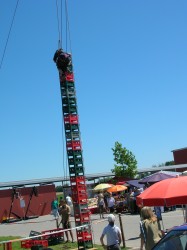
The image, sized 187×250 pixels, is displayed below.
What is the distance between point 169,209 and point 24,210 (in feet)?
55.2

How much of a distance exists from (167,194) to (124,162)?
144ft

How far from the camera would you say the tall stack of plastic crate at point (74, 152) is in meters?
15.5

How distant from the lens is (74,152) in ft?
51.3

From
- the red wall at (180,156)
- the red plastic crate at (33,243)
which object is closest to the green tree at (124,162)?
the red wall at (180,156)

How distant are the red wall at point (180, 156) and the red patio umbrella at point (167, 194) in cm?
5524

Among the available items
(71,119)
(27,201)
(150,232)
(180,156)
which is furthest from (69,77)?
(180,156)

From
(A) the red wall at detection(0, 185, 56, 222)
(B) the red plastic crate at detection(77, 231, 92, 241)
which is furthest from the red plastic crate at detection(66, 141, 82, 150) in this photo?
(A) the red wall at detection(0, 185, 56, 222)

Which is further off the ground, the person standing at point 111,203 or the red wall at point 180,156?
the red wall at point 180,156

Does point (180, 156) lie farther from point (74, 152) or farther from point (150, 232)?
point (150, 232)

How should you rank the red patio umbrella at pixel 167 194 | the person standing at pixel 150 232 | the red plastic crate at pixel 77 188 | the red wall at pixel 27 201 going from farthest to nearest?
1. the red wall at pixel 27 201
2. the red plastic crate at pixel 77 188
3. the person standing at pixel 150 232
4. the red patio umbrella at pixel 167 194

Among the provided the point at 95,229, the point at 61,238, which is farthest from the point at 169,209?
the point at 61,238

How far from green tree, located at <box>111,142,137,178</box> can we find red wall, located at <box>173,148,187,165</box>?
44.1 feet

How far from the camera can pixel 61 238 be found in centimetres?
1770

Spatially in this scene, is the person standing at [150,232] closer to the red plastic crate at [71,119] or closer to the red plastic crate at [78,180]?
the red plastic crate at [78,180]
